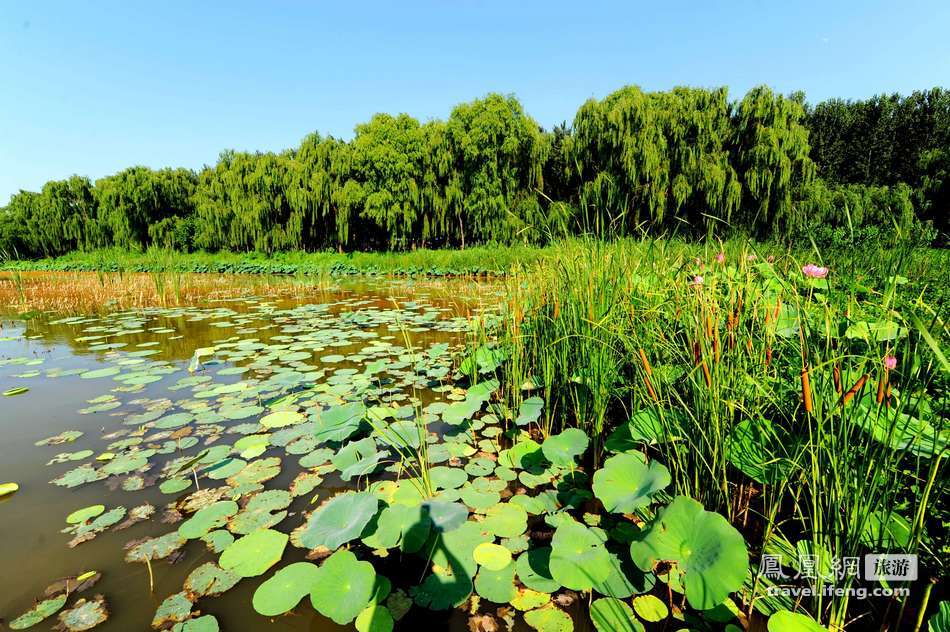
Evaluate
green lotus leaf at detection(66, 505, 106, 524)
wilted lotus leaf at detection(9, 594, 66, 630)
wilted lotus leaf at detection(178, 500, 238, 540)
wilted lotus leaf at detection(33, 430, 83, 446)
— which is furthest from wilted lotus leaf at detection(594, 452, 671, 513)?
wilted lotus leaf at detection(33, 430, 83, 446)

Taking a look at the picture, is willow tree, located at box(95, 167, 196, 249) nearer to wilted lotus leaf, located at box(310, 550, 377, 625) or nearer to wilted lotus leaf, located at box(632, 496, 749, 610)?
wilted lotus leaf, located at box(310, 550, 377, 625)

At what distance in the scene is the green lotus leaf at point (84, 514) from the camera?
143 cm

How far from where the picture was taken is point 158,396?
258cm

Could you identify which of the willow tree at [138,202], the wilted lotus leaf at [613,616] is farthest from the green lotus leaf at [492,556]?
the willow tree at [138,202]

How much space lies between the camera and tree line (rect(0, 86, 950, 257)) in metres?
12.3

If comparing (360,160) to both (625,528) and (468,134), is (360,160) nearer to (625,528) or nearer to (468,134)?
(468,134)

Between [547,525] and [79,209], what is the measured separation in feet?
105

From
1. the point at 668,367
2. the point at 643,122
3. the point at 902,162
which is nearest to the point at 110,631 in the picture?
the point at 668,367

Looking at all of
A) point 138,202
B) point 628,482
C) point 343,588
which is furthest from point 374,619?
point 138,202

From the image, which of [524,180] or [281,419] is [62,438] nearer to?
[281,419]

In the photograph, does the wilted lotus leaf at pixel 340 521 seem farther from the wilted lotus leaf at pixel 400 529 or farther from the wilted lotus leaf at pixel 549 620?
the wilted lotus leaf at pixel 549 620

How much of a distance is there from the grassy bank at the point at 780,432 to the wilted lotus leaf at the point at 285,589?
836 mm

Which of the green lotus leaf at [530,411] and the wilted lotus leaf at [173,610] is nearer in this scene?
the wilted lotus leaf at [173,610]

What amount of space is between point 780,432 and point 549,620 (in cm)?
88
